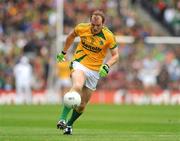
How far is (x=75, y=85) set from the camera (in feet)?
51.8

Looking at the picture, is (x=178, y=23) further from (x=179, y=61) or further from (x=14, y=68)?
(x=14, y=68)

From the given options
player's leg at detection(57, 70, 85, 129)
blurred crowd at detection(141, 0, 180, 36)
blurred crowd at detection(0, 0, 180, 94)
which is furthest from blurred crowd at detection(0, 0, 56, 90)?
player's leg at detection(57, 70, 85, 129)

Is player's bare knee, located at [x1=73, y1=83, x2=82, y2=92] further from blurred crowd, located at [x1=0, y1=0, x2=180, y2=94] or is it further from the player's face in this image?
blurred crowd, located at [x1=0, y1=0, x2=180, y2=94]

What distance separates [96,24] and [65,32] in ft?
79.6

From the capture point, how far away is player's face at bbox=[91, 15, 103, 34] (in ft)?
52.8

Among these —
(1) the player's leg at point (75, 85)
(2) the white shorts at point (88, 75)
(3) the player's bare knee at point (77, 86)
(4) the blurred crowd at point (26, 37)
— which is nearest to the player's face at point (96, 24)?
(2) the white shorts at point (88, 75)

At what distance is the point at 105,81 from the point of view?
3925 cm

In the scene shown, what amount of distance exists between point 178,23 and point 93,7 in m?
4.51

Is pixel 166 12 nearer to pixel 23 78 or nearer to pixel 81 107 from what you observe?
pixel 23 78

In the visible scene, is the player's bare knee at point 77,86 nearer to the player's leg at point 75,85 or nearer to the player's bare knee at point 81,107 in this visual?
the player's leg at point 75,85

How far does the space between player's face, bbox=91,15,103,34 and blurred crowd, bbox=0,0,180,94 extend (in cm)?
2212

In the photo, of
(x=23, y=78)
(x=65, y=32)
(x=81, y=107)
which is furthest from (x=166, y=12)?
(x=81, y=107)

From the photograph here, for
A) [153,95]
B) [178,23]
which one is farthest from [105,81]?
[178,23]

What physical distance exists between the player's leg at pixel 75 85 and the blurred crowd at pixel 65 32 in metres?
22.3
